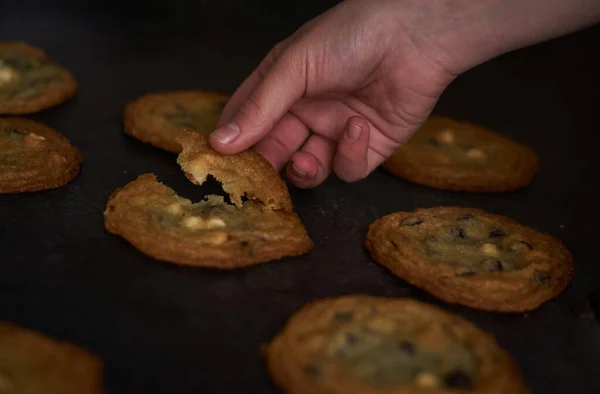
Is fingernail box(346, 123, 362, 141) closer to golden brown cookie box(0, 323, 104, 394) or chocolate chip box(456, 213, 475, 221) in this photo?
chocolate chip box(456, 213, 475, 221)

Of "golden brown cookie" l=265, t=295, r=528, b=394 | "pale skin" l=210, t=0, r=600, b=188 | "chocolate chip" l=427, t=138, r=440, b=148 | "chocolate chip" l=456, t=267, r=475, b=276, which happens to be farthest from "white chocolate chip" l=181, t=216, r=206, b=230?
"chocolate chip" l=427, t=138, r=440, b=148

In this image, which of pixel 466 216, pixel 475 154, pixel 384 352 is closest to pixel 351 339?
pixel 384 352

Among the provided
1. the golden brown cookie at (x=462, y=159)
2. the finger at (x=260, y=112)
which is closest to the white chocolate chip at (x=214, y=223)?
the finger at (x=260, y=112)

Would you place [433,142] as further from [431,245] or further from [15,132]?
[15,132]

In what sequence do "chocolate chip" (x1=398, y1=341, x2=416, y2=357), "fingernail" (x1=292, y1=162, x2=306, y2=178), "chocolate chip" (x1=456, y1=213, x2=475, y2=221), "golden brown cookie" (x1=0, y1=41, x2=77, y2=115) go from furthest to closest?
"golden brown cookie" (x1=0, y1=41, x2=77, y2=115), "fingernail" (x1=292, y1=162, x2=306, y2=178), "chocolate chip" (x1=456, y1=213, x2=475, y2=221), "chocolate chip" (x1=398, y1=341, x2=416, y2=357)

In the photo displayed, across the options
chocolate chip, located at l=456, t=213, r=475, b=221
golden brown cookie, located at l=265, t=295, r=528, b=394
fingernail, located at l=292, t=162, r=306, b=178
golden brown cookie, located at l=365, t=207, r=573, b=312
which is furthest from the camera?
fingernail, located at l=292, t=162, r=306, b=178

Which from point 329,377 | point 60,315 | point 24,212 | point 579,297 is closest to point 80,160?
point 24,212
